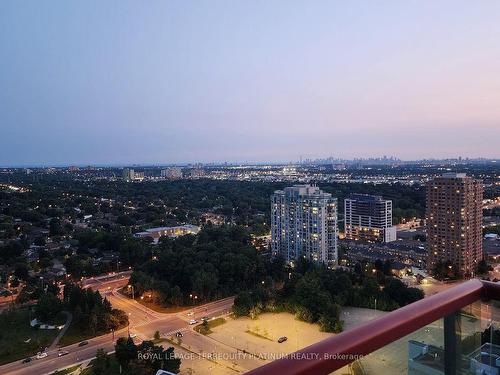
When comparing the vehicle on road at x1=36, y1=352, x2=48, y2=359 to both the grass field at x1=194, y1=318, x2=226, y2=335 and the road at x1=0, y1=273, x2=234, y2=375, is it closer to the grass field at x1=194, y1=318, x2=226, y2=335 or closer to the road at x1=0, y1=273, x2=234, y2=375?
the road at x1=0, y1=273, x2=234, y2=375

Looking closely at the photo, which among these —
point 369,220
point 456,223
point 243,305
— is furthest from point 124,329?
point 369,220

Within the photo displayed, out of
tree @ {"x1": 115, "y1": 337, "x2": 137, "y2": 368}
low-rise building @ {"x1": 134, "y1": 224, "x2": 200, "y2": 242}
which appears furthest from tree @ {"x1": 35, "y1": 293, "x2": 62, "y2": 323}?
low-rise building @ {"x1": 134, "y1": 224, "x2": 200, "y2": 242}

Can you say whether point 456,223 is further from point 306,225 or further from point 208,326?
point 208,326

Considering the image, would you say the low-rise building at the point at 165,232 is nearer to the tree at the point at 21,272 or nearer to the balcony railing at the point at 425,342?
the tree at the point at 21,272

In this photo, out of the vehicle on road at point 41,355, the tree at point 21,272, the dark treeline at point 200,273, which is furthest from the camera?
the tree at point 21,272

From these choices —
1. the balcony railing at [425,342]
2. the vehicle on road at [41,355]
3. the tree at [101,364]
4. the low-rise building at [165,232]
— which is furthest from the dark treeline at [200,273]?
the balcony railing at [425,342]

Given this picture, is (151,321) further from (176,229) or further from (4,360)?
(176,229)
